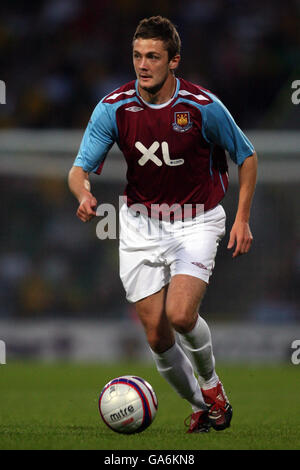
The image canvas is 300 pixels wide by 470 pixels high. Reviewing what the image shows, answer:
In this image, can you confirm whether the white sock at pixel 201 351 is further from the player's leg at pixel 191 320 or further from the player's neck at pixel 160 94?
the player's neck at pixel 160 94

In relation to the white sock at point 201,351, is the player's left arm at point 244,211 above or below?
above

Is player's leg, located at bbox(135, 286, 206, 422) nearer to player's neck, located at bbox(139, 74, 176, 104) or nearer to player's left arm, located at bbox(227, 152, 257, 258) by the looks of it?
player's left arm, located at bbox(227, 152, 257, 258)

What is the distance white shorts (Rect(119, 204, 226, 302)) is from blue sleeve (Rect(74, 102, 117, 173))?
0.42 meters

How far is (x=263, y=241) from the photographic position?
39.2 ft

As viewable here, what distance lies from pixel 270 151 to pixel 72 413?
6.53 metres

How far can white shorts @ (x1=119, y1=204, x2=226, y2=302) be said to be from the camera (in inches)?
206

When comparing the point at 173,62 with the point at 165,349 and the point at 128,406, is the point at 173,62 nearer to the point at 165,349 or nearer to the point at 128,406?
the point at 165,349

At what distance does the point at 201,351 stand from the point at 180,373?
0.20 metres

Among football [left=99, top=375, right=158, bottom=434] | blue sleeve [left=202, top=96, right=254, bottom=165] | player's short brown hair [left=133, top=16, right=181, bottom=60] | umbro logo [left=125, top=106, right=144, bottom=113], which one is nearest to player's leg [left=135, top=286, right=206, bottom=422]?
football [left=99, top=375, right=158, bottom=434]

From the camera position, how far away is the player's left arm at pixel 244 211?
16.7 ft

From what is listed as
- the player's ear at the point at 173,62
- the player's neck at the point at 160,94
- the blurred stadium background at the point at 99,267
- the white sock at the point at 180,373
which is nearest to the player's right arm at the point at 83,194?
the player's neck at the point at 160,94

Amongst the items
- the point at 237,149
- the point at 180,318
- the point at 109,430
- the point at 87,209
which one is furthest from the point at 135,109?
the point at 109,430

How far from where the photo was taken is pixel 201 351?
17.0 ft

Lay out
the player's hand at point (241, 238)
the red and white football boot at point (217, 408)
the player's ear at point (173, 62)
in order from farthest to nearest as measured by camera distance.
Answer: the player's ear at point (173, 62) → the red and white football boot at point (217, 408) → the player's hand at point (241, 238)
